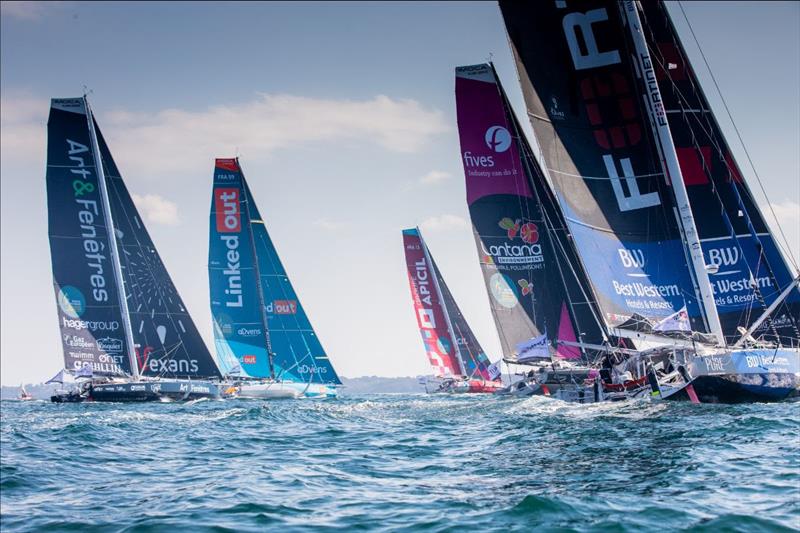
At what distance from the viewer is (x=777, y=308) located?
22453mm

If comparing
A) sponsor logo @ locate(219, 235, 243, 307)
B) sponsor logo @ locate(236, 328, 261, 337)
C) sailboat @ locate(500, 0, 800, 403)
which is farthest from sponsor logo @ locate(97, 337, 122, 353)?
sailboat @ locate(500, 0, 800, 403)

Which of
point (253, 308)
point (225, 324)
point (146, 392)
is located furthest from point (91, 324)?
point (253, 308)

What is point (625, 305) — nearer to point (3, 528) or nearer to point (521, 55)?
point (521, 55)

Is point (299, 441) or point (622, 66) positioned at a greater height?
point (622, 66)

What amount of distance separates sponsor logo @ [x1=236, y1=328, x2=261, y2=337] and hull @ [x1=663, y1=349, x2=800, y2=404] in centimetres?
3423

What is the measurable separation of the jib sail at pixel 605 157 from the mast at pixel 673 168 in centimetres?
26

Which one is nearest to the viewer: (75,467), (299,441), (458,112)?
(75,467)

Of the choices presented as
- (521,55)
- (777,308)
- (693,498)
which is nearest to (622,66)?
(521,55)

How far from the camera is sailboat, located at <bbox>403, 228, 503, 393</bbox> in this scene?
6209 centimetres

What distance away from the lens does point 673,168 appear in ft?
71.4

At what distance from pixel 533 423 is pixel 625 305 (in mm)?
5362

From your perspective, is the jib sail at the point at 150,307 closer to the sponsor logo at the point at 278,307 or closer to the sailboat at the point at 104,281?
the sailboat at the point at 104,281

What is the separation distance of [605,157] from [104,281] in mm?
30654

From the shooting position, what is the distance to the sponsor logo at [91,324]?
43.1m
